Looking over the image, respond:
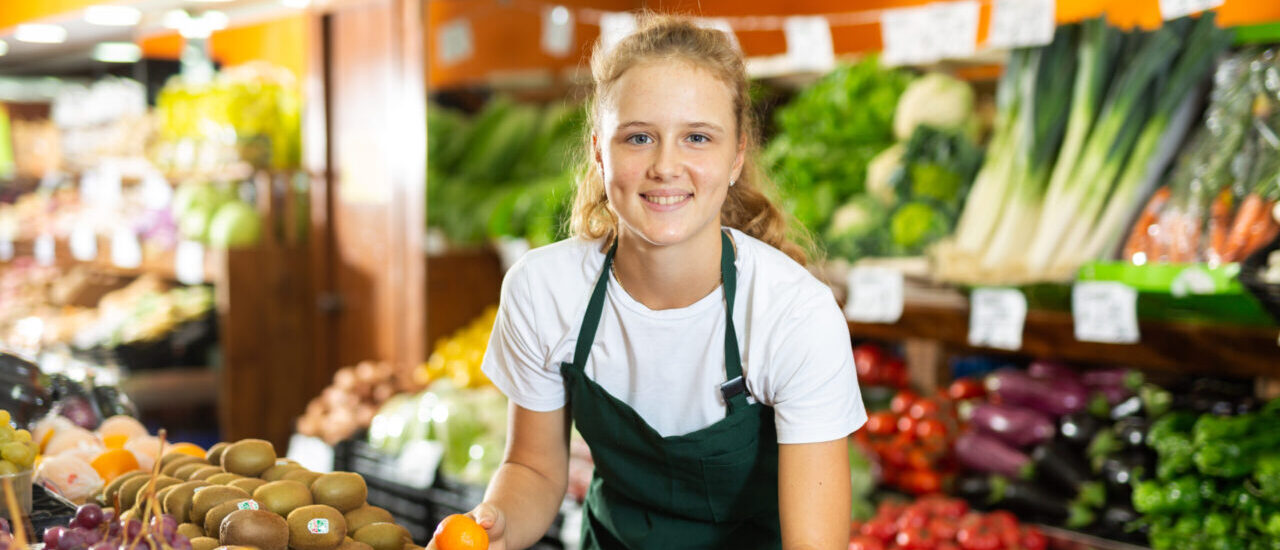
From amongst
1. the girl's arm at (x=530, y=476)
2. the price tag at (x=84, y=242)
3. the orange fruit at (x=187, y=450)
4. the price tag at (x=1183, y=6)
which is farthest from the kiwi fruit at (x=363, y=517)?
the price tag at (x=84, y=242)

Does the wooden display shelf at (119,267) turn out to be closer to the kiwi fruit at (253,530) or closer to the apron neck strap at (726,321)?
the apron neck strap at (726,321)

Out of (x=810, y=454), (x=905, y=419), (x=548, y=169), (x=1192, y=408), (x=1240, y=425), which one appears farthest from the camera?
(x=548, y=169)

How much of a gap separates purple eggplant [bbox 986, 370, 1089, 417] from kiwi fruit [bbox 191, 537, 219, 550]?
2283mm

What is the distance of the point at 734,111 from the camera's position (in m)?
1.63

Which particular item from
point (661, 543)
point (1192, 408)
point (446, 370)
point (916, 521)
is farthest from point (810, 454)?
point (446, 370)

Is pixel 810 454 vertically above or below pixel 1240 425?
above

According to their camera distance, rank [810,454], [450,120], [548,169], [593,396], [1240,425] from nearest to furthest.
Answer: [810,454], [593,396], [1240,425], [548,169], [450,120]

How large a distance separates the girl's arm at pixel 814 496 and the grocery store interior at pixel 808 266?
0.42 m

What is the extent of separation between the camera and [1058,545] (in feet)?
8.61

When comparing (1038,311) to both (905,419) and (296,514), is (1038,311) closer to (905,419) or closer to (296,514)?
(905,419)

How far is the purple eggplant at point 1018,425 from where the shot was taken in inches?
113

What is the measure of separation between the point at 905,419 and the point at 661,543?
1.57 meters

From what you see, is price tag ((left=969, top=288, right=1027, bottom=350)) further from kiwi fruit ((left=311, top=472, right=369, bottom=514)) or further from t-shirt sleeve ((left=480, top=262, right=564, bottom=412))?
kiwi fruit ((left=311, top=472, right=369, bottom=514))

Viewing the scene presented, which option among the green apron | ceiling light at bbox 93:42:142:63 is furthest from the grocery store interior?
ceiling light at bbox 93:42:142:63
